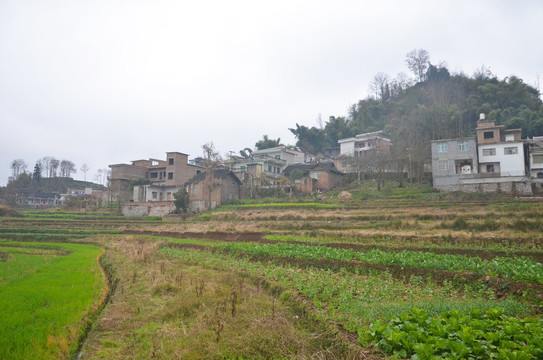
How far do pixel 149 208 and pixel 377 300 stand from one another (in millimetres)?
45054

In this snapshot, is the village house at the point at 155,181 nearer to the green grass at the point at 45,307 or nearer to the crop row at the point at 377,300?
the green grass at the point at 45,307

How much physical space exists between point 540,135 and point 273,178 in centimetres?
4468

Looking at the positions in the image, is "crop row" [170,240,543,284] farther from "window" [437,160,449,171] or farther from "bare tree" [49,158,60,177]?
"bare tree" [49,158,60,177]

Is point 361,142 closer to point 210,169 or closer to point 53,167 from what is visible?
point 210,169

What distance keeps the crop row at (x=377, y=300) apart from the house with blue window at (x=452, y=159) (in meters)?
36.5

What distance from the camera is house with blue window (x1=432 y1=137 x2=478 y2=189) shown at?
1695 inches

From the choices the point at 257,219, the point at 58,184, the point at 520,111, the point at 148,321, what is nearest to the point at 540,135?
the point at 520,111

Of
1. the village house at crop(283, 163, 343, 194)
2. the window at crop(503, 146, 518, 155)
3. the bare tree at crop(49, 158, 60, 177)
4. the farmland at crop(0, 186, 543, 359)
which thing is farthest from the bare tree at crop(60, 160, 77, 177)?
the window at crop(503, 146, 518, 155)

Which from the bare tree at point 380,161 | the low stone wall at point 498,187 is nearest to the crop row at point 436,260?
the low stone wall at point 498,187

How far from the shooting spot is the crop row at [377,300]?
19.6 feet

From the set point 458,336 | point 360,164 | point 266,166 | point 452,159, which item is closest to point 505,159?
point 452,159

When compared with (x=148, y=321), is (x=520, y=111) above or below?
above

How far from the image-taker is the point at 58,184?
3561 inches

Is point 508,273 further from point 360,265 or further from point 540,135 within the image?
point 540,135
